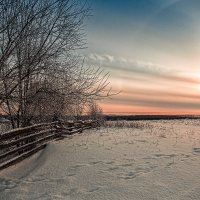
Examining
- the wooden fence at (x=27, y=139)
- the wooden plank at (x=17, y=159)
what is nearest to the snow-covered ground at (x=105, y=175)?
the wooden plank at (x=17, y=159)

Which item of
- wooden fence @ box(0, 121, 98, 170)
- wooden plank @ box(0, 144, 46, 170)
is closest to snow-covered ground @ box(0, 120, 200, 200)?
wooden plank @ box(0, 144, 46, 170)

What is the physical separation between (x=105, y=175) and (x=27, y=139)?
14.0ft

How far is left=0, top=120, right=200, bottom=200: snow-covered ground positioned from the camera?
675 cm

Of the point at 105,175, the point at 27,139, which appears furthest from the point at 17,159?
the point at 105,175

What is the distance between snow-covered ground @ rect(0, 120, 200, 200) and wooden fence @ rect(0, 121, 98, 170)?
1.13 ft

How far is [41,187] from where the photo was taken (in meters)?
7.38

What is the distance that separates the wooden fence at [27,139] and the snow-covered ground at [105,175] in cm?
34

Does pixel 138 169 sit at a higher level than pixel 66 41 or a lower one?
lower

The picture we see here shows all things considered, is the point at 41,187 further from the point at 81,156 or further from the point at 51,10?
the point at 51,10

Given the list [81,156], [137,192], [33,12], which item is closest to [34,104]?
[81,156]

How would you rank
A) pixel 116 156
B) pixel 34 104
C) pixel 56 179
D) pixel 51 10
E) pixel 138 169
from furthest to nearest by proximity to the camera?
pixel 34 104, pixel 116 156, pixel 51 10, pixel 138 169, pixel 56 179

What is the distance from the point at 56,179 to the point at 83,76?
446cm

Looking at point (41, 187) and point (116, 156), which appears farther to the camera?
point (116, 156)

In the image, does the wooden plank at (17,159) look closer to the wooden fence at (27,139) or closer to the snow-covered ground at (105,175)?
the wooden fence at (27,139)
